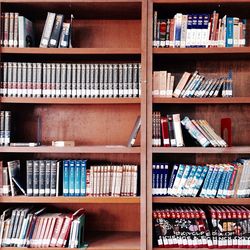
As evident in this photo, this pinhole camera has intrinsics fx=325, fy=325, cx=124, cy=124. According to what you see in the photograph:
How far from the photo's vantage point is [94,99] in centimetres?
222

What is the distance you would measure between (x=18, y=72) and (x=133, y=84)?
2.63ft

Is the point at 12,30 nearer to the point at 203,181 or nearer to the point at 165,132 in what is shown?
the point at 165,132

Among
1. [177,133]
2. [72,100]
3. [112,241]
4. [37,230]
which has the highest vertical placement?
[72,100]

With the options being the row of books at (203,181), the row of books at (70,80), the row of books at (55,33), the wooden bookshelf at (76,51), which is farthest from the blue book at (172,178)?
the row of books at (55,33)

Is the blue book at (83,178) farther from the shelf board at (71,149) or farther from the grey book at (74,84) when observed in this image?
the grey book at (74,84)

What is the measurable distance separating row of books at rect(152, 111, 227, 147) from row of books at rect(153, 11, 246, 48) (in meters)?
0.51

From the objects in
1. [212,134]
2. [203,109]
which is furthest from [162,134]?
[203,109]

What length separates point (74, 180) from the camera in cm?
226

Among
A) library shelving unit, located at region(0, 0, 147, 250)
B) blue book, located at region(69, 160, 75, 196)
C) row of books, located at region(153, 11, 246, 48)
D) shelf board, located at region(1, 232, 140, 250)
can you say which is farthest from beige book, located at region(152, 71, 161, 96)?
shelf board, located at region(1, 232, 140, 250)

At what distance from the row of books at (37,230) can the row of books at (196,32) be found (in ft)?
4.55

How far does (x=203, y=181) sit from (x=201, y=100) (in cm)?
56

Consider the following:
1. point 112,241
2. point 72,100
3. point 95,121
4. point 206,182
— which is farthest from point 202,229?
point 72,100

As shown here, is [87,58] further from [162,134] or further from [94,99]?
[162,134]

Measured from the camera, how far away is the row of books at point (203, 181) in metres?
2.21
